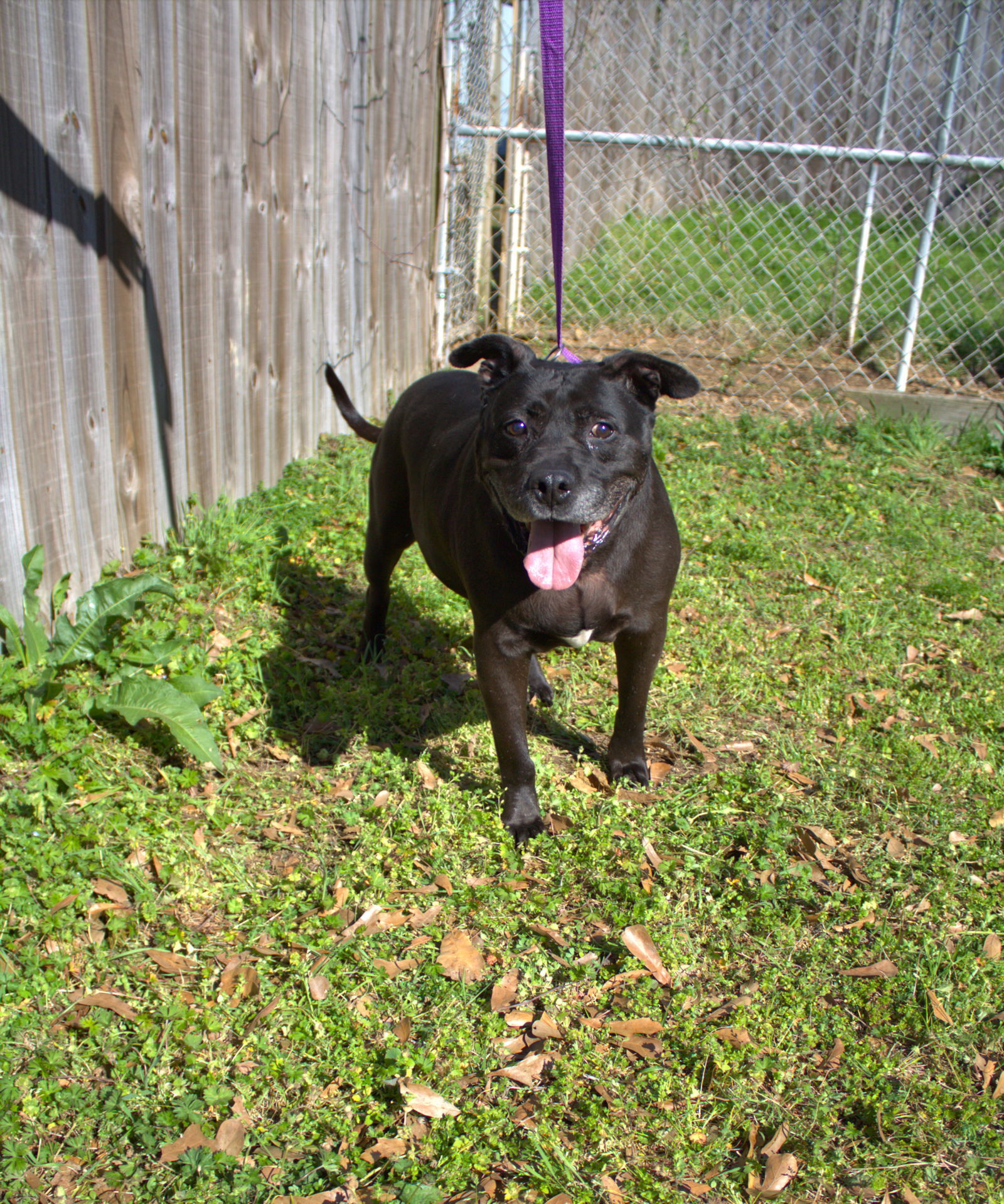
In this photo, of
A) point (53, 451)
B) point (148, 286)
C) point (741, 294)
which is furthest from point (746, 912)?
point (741, 294)

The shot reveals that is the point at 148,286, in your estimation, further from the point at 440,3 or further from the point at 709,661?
the point at 440,3

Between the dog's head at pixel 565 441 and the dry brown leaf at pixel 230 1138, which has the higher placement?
the dog's head at pixel 565 441

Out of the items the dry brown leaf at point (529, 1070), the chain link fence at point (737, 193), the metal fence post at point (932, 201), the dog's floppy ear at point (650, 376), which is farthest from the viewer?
the chain link fence at point (737, 193)

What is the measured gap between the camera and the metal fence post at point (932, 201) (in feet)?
21.8

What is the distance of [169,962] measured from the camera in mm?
2646

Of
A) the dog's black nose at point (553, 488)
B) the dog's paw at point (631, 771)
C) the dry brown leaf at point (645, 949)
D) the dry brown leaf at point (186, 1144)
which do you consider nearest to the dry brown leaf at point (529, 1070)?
the dry brown leaf at point (645, 949)

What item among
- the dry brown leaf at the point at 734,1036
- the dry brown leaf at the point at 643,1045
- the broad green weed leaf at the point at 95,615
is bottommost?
the dry brown leaf at the point at 643,1045

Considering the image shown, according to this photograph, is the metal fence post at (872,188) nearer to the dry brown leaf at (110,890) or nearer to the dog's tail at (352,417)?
the dog's tail at (352,417)

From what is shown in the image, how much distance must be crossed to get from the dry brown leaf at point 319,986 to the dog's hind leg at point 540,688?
165 cm

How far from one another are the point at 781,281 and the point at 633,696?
20.7ft

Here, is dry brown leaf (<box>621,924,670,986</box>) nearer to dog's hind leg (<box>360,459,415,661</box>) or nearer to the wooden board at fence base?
dog's hind leg (<box>360,459,415,661</box>)

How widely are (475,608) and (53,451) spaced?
5.49 feet

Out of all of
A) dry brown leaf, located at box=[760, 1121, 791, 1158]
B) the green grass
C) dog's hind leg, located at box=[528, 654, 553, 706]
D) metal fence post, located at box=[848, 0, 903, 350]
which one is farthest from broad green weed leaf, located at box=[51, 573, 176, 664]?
metal fence post, located at box=[848, 0, 903, 350]

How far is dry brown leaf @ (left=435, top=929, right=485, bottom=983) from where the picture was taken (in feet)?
8.62
